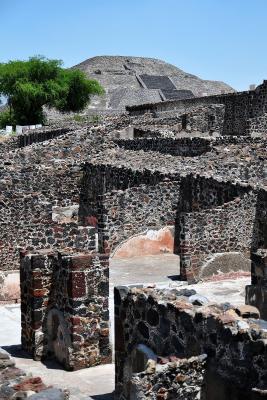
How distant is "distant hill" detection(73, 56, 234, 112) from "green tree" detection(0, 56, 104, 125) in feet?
13.5

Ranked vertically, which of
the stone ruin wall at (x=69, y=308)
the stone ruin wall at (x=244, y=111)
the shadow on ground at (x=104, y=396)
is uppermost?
the stone ruin wall at (x=244, y=111)

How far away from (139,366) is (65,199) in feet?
48.6

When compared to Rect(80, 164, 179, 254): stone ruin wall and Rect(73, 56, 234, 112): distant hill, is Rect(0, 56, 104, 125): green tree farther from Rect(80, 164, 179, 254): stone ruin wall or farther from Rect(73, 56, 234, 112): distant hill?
Rect(80, 164, 179, 254): stone ruin wall

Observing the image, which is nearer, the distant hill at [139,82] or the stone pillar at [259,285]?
the stone pillar at [259,285]

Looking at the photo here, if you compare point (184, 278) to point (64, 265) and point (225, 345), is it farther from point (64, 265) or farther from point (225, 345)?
point (225, 345)

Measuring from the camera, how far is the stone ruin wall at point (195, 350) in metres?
6.02

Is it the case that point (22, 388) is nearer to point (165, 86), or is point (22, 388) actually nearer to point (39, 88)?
point (39, 88)

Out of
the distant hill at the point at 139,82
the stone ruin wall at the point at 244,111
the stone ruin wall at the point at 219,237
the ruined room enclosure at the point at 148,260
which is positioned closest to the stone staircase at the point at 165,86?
the distant hill at the point at 139,82

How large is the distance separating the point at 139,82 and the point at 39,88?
838 inches

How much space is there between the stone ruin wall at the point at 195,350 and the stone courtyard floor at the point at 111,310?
1499 millimetres

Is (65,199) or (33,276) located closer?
(33,276)

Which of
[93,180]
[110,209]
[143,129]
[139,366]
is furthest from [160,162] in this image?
[139,366]

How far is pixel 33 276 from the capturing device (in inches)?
398

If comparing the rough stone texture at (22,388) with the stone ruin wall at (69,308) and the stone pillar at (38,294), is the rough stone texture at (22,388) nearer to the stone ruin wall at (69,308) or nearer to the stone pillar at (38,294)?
the stone ruin wall at (69,308)
